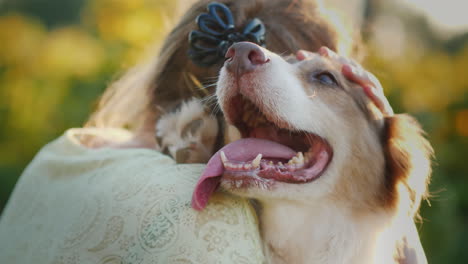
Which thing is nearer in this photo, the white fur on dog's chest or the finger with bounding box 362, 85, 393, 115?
the white fur on dog's chest

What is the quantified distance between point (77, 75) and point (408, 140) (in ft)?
17.6

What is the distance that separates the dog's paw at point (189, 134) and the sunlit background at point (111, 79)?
2.56 m

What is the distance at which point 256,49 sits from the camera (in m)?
2.04

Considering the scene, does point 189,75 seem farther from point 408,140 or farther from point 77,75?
point 77,75

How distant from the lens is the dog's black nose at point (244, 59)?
2053 millimetres

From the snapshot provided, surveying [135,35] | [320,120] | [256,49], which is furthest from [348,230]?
[135,35]

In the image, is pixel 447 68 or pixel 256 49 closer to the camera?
pixel 256 49

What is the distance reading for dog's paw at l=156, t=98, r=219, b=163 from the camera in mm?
2234

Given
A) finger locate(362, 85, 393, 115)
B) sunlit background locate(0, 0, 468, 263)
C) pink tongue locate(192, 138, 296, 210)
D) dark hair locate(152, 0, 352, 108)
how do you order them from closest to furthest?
1. pink tongue locate(192, 138, 296, 210)
2. finger locate(362, 85, 393, 115)
3. dark hair locate(152, 0, 352, 108)
4. sunlit background locate(0, 0, 468, 263)

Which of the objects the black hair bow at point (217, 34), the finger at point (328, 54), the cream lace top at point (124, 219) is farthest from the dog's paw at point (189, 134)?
the finger at point (328, 54)

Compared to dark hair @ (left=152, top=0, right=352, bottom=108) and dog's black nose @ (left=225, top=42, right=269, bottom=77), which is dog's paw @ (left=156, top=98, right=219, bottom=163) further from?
dog's black nose @ (left=225, top=42, right=269, bottom=77)

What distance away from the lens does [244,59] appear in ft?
6.80

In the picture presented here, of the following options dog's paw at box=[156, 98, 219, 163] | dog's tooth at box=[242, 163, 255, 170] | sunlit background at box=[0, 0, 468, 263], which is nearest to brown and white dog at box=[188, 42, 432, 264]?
dog's tooth at box=[242, 163, 255, 170]

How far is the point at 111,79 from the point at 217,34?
287cm
